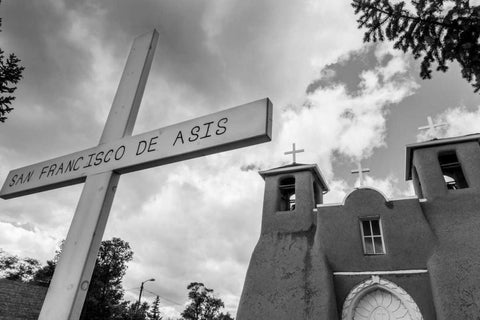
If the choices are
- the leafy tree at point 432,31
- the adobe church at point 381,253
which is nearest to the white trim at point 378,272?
the adobe church at point 381,253

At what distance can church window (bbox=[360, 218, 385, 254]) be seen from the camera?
1266 cm

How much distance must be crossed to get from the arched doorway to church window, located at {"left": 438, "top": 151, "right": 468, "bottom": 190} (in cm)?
532

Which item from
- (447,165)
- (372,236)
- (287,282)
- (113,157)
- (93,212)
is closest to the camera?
(93,212)

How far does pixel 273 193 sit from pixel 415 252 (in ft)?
21.0

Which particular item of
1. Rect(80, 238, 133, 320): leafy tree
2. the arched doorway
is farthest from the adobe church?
Rect(80, 238, 133, 320): leafy tree

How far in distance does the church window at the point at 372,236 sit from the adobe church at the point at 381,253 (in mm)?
38

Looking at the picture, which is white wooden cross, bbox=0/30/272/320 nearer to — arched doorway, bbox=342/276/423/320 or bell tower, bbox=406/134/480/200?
arched doorway, bbox=342/276/423/320

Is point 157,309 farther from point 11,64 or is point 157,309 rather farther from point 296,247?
point 11,64

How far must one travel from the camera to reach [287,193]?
645 inches

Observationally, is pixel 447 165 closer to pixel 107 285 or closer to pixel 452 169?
pixel 452 169

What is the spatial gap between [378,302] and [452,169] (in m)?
7.06

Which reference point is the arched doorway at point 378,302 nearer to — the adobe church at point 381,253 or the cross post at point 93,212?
the adobe church at point 381,253

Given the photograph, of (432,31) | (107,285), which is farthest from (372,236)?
(107,285)

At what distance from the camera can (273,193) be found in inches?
611
